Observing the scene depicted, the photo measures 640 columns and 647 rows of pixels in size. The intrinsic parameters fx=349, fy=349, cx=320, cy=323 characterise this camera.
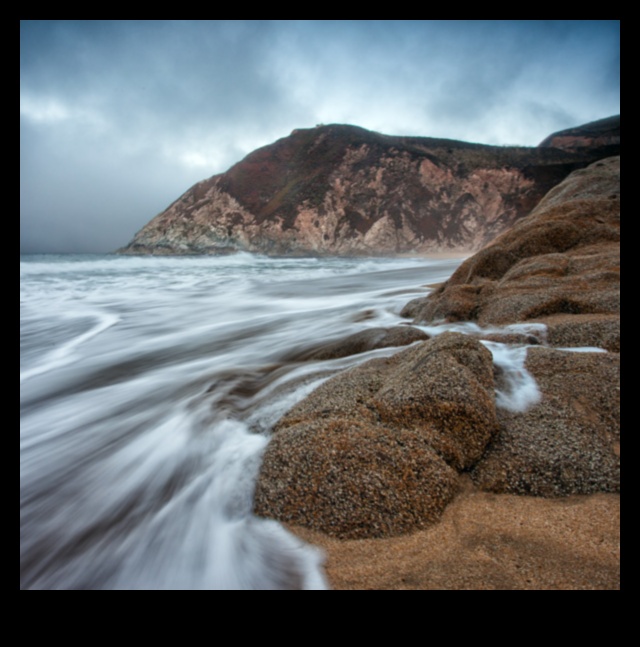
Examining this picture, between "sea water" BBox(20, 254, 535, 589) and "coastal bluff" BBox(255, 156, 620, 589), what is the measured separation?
178 mm

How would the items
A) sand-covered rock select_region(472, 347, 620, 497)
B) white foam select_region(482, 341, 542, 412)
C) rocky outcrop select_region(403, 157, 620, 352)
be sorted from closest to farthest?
sand-covered rock select_region(472, 347, 620, 497) → white foam select_region(482, 341, 542, 412) → rocky outcrop select_region(403, 157, 620, 352)

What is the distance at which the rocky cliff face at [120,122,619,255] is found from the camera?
33.9 meters

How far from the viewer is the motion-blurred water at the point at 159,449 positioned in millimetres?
1310

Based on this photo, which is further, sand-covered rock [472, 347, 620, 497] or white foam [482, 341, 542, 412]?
white foam [482, 341, 542, 412]

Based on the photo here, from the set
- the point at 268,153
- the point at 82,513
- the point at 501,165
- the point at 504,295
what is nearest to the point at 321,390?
the point at 82,513

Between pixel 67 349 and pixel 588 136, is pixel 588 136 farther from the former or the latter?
pixel 67 349

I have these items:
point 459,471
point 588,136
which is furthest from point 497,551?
point 588,136

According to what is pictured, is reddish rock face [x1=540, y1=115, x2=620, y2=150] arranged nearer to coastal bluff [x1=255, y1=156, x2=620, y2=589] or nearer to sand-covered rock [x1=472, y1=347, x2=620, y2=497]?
sand-covered rock [x1=472, y1=347, x2=620, y2=497]

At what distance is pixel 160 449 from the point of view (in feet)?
7.38

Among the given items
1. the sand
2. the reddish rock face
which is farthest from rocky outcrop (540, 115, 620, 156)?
the sand

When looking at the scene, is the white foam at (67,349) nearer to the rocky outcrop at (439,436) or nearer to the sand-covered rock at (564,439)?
the rocky outcrop at (439,436)

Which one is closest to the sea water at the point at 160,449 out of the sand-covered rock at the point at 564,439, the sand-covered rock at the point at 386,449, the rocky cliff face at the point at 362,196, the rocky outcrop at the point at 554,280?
the sand-covered rock at the point at 386,449
